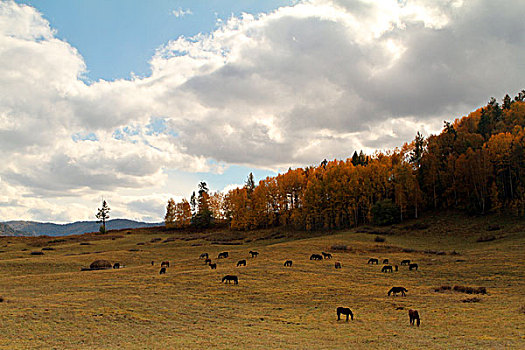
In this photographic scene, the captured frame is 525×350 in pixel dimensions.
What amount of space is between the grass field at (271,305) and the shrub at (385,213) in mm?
40338

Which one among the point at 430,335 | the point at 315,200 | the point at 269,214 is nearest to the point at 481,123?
the point at 315,200

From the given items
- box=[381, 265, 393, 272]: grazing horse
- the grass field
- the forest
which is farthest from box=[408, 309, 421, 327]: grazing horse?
the forest

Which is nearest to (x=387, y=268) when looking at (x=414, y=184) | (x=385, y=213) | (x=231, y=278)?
(x=231, y=278)

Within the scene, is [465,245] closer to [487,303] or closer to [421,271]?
[421,271]

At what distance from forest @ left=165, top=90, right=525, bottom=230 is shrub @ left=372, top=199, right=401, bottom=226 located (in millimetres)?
258

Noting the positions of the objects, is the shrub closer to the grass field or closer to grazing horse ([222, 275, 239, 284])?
the grass field

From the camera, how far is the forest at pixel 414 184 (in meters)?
89.6

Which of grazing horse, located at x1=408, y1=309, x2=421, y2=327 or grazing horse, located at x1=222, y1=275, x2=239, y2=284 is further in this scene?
grazing horse, located at x1=222, y1=275, x2=239, y2=284

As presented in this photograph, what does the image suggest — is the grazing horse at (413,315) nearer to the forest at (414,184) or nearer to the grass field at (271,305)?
the grass field at (271,305)

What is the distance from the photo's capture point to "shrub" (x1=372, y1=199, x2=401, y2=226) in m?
96.8

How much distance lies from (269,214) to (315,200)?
80.3ft

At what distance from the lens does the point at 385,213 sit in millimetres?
97375

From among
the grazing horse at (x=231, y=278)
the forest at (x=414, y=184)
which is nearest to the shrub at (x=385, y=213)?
the forest at (x=414, y=184)

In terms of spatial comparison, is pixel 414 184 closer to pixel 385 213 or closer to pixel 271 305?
pixel 385 213
